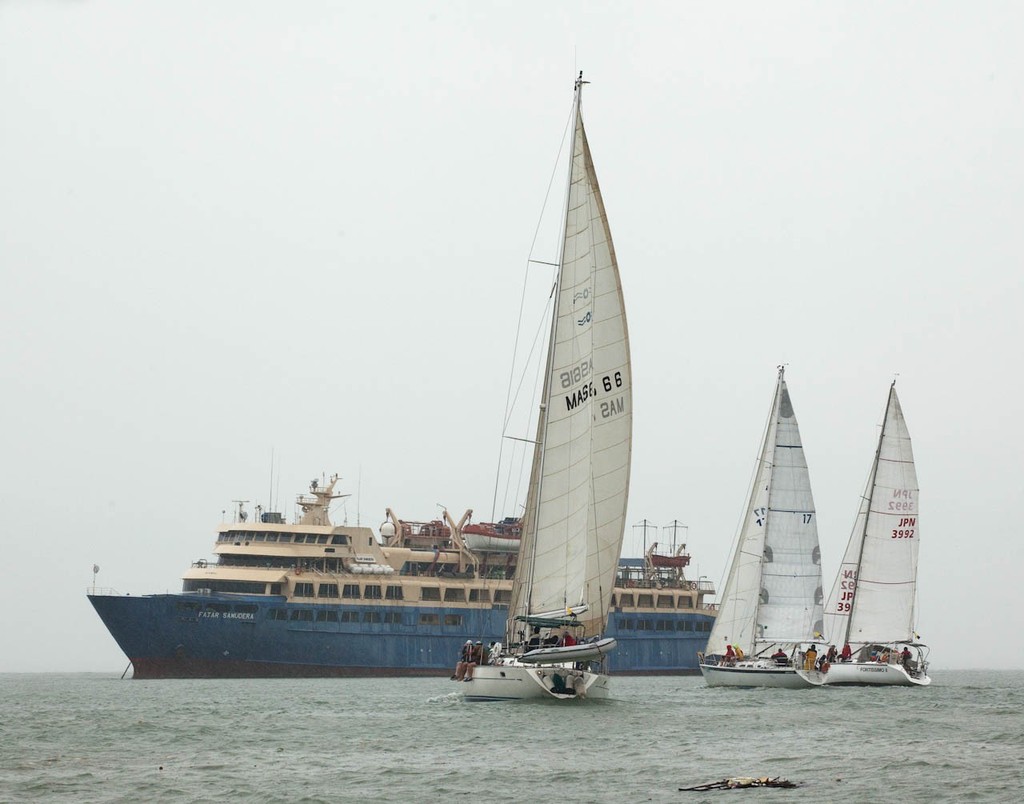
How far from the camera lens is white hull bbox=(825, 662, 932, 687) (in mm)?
56375

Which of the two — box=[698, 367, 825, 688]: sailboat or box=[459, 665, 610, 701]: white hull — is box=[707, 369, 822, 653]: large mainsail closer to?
box=[698, 367, 825, 688]: sailboat

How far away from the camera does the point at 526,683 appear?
37688mm

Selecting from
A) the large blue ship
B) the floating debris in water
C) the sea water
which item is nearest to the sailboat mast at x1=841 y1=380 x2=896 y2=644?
the sea water

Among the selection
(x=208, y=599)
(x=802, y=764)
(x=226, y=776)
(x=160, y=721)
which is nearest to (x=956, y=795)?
(x=802, y=764)

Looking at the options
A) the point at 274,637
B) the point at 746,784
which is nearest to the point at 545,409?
the point at 746,784

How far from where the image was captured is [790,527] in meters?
59.7

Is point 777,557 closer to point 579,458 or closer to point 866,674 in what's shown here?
point 866,674

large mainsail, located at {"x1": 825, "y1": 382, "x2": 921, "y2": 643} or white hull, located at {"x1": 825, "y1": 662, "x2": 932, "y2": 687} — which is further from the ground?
large mainsail, located at {"x1": 825, "y1": 382, "x2": 921, "y2": 643}

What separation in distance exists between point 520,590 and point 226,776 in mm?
13058

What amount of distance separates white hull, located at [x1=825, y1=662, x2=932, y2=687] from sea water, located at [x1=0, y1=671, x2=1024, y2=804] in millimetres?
7089

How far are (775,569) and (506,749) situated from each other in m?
30.4

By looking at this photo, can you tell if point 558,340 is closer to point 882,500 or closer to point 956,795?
point 956,795

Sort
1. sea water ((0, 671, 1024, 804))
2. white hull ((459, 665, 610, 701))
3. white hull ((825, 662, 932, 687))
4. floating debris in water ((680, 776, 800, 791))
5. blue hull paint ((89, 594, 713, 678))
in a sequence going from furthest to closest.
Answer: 1. blue hull paint ((89, 594, 713, 678))
2. white hull ((825, 662, 932, 687))
3. white hull ((459, 665, 610, 701))
4. sea water ((0, 671, 1024, 804))
5. floating debris in water ((680, 776, 800, 791))

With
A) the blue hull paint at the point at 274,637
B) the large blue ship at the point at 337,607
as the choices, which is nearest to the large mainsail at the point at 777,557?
the blue hull paint at the point at 274,637
